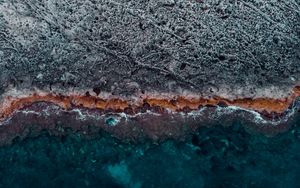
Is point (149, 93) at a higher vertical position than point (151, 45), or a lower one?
lower

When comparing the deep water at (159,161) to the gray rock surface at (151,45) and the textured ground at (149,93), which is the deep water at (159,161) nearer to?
the textured ground at (149,93)

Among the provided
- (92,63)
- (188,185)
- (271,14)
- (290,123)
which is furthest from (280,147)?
(92,63)

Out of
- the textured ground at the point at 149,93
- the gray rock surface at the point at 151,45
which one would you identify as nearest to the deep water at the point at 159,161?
the textured ground at the point at 149,93

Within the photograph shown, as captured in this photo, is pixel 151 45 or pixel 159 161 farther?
pixel 151 45

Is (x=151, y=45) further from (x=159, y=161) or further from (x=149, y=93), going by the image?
(x=159, y=161)

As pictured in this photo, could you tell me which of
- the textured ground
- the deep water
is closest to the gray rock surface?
the textured ground

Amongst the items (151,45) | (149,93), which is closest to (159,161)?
(149,93)

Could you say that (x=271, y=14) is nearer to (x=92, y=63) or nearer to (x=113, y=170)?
(x=92, y=63)
